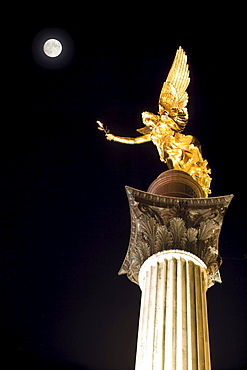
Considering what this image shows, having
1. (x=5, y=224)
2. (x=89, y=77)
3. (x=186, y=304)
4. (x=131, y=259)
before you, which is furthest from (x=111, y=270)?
(x=186, y=304)

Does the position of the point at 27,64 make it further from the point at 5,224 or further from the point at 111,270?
the point at 111,270

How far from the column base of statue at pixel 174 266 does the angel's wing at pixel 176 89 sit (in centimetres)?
343

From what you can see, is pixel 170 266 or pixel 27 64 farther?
→ pixel 27 64

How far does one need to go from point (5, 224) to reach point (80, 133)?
5.93 m

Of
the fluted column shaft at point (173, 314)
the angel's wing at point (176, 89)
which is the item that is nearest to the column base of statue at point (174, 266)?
the fluted column shaft at point (173, 314)

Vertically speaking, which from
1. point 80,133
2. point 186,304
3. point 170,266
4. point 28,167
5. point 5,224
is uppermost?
point 80,133

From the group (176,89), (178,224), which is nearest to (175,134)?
(176,89)

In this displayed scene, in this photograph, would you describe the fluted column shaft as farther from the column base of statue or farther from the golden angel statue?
the golden angel statue

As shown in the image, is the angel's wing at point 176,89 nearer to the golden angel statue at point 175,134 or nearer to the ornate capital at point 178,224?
the golden angel statue at point 175,134

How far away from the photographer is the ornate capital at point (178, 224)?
11.6 m

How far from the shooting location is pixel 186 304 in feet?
33.7

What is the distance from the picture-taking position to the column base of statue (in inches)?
377

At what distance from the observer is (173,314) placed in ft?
33.0

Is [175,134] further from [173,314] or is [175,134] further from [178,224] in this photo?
[173,314]
